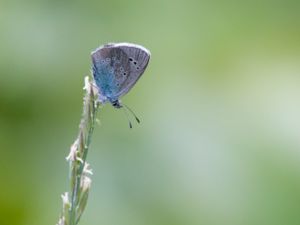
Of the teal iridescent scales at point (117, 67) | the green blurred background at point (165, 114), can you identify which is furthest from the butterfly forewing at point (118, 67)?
the green blurred background at point (165, 114)

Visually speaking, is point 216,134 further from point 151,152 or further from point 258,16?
point 258,16

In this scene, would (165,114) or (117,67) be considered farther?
(165,114)

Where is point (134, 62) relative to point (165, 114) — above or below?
above

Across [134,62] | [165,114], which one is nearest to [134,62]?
[134,62]

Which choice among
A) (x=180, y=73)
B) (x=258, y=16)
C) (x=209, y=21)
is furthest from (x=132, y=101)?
(x=258, y=16)

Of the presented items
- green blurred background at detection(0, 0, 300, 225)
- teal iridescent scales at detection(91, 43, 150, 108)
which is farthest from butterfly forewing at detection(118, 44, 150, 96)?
green blurred background at detection(0, 0, 300, 225)

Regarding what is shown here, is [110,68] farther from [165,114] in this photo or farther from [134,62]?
[165,114]

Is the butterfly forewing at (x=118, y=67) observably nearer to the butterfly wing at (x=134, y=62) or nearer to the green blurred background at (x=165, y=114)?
the butterfly wing at (x=134, y=62)
